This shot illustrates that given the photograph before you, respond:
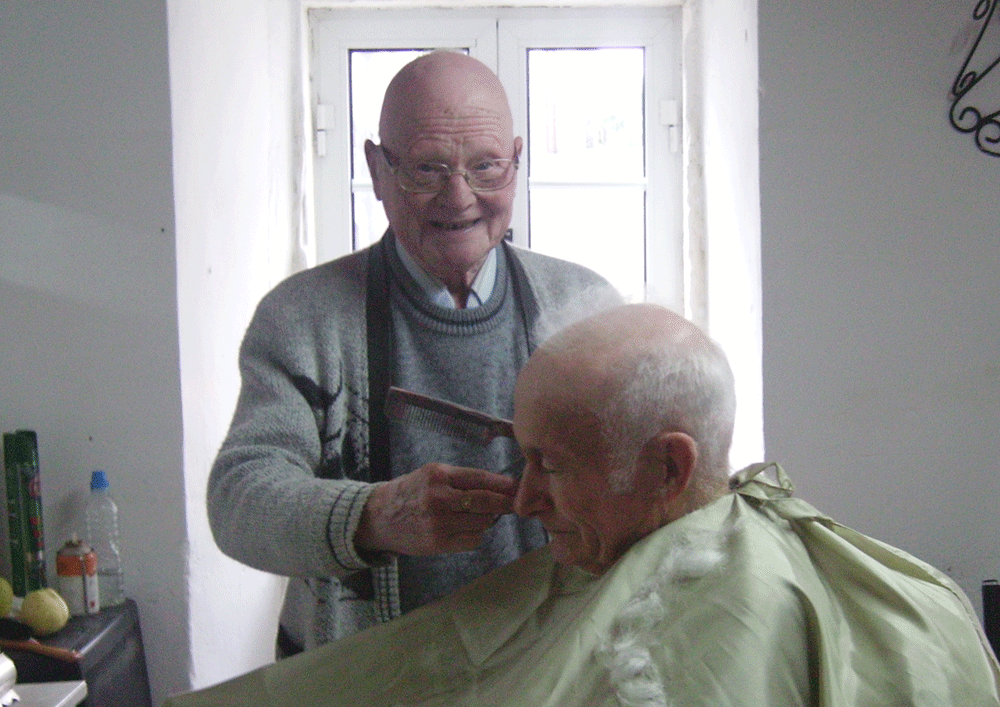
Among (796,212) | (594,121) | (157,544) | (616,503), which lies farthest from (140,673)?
(594,121)

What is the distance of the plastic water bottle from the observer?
83.5 inches

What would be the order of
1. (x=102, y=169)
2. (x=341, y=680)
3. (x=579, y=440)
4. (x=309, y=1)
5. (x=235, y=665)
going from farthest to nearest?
(x=309, y=1)
(x=235, y=665)
(x=102, y=169)
(x=341, y=680)
(x=579, y=440)

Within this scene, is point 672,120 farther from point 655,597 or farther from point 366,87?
point 655,597

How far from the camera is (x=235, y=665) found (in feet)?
7.84

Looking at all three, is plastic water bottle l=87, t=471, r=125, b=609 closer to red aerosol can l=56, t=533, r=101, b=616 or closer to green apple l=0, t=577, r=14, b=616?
red aerosol can l=56, t=533, r=101, b=616

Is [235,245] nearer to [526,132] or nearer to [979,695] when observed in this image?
[526,132]

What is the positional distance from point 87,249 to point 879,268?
1.69 meters

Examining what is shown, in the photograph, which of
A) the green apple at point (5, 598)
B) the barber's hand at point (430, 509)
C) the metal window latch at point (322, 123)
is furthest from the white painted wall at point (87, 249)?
the barber's hand at point (430, 509)

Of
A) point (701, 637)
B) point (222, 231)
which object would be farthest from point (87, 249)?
point (701, 637)

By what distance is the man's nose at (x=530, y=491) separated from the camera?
1.19m

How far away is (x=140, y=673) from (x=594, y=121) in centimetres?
190

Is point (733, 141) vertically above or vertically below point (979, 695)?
above

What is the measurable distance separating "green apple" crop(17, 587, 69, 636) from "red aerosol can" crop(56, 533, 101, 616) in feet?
0.38

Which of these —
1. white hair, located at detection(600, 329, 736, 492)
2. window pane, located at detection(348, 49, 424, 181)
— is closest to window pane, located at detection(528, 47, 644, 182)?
window pane, located at detection(348, 49, 424, 181)
